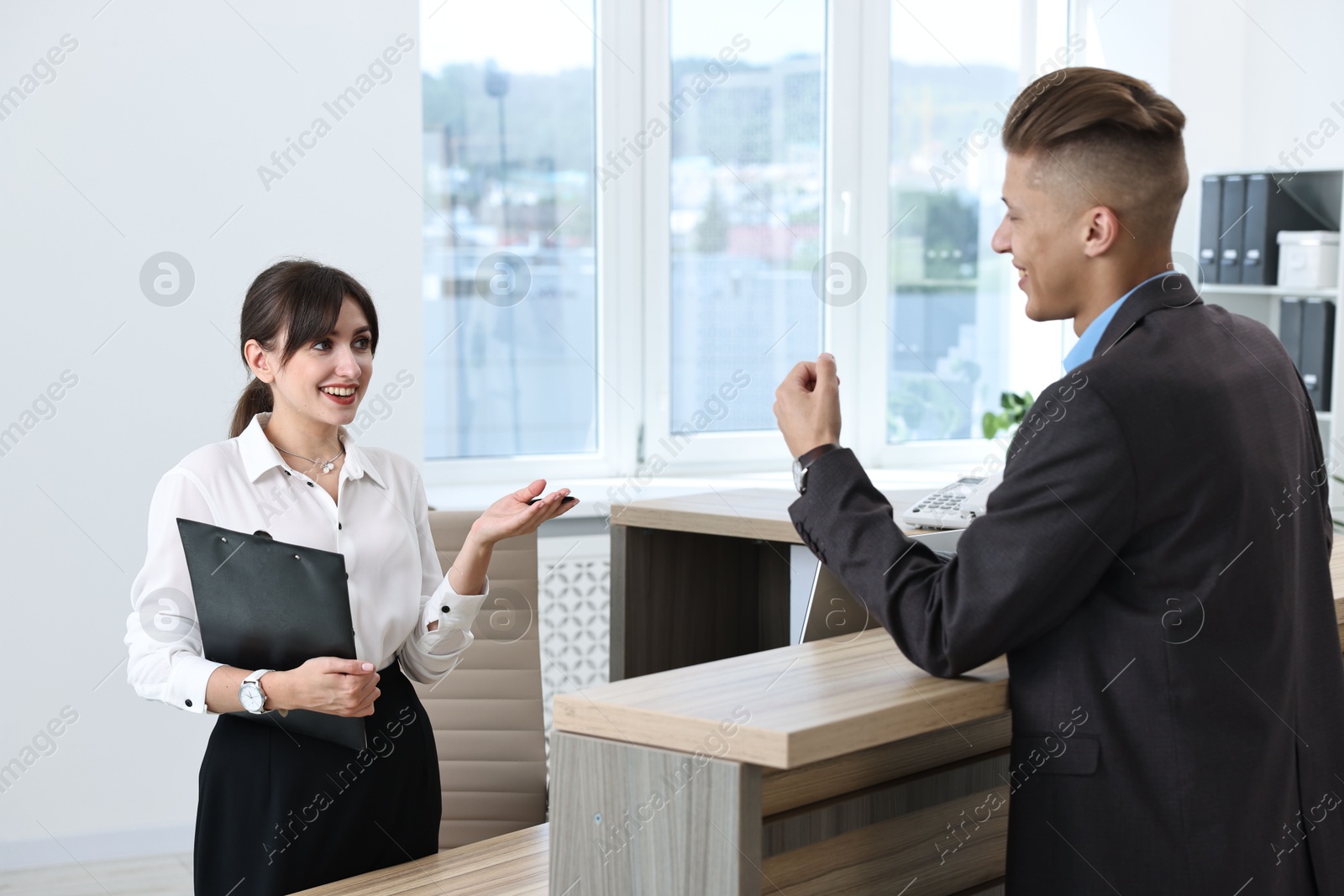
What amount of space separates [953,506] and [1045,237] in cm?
70

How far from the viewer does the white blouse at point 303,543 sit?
1.75 meters

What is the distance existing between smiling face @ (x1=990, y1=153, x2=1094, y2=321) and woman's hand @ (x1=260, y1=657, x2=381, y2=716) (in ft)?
3.02

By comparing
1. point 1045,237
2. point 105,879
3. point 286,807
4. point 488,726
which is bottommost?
point 105,879

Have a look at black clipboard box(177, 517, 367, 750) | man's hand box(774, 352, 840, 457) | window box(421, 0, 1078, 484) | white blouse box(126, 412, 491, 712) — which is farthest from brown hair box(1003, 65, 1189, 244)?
window box(421, 0, 1078, 484)

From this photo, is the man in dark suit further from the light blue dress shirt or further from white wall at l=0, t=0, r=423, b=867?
white wall at l=0, t=0, r=423, b=867

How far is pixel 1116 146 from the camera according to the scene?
128cm

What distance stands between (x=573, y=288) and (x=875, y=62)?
1.44 metres

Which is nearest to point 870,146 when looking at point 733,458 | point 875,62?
point 875,62

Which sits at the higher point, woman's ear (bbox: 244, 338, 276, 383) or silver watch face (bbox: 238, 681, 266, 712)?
woman's ear (bbox: 244, 338, 276, 383)

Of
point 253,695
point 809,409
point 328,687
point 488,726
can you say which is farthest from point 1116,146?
point 488,726

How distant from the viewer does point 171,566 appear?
1.75m

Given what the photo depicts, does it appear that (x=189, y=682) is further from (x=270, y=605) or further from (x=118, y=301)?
(x=118, y=301)

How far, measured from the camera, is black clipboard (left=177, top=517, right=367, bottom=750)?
1.61 metres

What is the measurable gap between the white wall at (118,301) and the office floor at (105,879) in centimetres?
5
